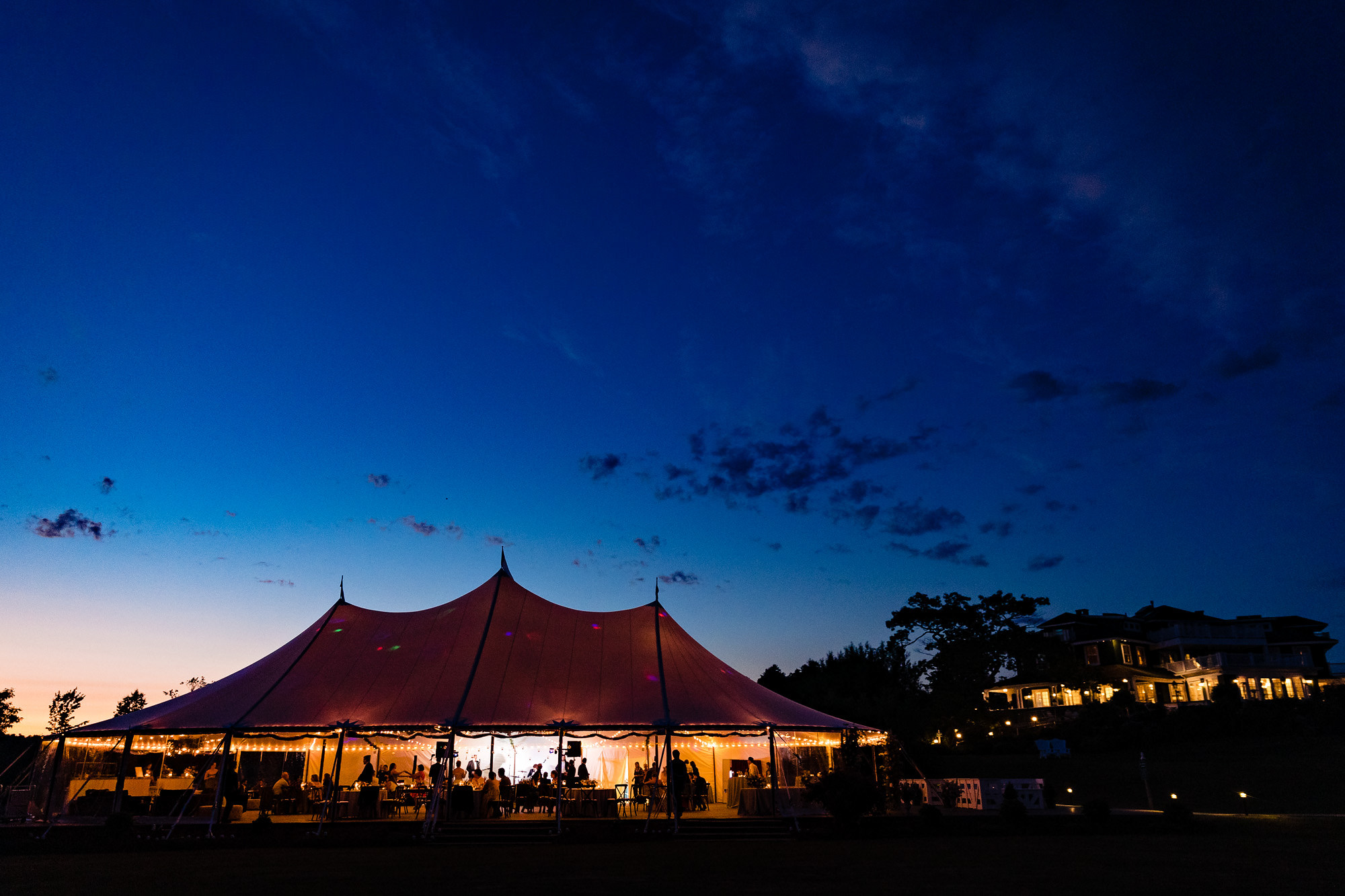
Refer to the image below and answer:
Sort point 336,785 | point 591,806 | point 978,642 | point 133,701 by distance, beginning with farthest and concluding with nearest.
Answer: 1. point 133,701
2. point 978,642
3. point 591,806
4. point 336,785

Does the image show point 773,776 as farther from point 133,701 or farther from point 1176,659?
point 133,701

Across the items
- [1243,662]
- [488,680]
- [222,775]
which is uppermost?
[1243,662]

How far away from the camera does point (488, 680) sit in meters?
15.0

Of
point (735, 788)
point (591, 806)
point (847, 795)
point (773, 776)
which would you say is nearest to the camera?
point (847, 795)

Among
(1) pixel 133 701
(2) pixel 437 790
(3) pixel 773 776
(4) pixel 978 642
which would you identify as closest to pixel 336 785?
(2) pixel 437 790

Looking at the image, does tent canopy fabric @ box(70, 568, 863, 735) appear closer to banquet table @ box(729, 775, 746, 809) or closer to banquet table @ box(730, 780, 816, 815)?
banquet table @ box(730, 780, 816, 815)

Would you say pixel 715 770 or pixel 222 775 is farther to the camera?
pixel 715 770

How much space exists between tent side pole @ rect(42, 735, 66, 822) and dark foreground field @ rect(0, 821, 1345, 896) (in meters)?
3.25

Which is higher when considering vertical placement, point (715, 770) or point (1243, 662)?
point (1243, 662)

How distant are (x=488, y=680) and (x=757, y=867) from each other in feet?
23.1

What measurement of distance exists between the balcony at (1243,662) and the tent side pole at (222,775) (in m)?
36.2

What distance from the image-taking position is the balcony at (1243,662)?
33.7 meters

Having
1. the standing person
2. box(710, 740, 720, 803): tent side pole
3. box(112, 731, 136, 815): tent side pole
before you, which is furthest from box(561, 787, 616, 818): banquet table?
box(112, 731, 136, 815): tent side pole

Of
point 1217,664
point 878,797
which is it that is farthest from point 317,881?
point 1217,664
